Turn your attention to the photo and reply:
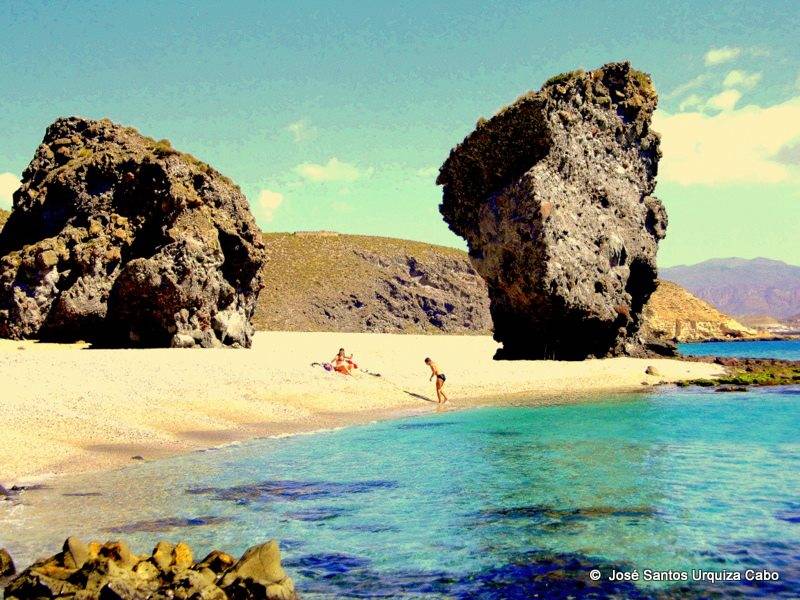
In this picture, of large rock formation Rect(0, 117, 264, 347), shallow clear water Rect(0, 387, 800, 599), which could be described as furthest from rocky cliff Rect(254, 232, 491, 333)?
shallow clear water Rect(0, 387, 800, 599)

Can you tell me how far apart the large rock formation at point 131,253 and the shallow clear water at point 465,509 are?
585 inches

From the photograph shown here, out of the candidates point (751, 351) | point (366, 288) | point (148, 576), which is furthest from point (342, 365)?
point (366, 288)

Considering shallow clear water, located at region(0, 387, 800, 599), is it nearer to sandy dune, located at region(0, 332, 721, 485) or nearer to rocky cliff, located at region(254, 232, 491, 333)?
sandy dune, located at region(0, 332, 721, 485)

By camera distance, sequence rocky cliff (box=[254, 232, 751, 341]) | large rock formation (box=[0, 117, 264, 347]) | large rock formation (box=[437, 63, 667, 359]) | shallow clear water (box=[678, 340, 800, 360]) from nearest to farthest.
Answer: large rock formation (box=[0, 117, 264, 347]) < large rock formation (box=[437, 63, 667, 359]) < shallow clear water (box=[678, 340, 800, 360]) < rocky cliff (box=[254, 232, 751, 341])

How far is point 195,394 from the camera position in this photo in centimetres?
1905

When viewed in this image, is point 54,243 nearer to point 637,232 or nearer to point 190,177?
point 190,177

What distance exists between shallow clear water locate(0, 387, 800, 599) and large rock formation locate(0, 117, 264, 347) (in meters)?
14.9

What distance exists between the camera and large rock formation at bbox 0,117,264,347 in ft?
93.6

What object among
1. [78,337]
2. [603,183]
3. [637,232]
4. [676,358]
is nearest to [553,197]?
[603,183]

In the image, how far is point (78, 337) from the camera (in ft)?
97.3

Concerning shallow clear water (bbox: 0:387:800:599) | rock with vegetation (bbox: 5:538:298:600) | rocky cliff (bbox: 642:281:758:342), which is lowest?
shallow clear water (bbox: 0:387:800:599)

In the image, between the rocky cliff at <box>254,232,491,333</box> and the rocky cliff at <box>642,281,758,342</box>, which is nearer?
the rocky cliff at <box>254,232,491,333</box>

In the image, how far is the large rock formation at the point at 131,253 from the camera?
2852 cm

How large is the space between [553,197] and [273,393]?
17.8 metres
